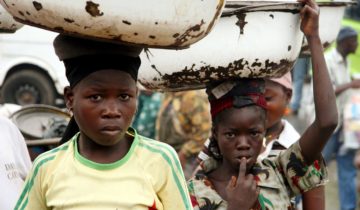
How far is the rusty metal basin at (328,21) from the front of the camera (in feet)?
13.3

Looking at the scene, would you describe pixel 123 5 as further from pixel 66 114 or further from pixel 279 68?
pixel 66 114

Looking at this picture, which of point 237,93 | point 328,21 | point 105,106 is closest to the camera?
point 105,106

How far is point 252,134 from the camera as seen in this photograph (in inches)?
151

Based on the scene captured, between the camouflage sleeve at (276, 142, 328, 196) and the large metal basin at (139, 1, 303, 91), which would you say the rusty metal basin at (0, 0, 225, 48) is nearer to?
the large metal basin at (139, 1, 303, 91)

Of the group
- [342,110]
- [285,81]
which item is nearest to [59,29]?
[285,81]

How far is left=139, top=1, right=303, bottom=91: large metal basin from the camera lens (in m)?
3.64

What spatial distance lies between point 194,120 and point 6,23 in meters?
4.12

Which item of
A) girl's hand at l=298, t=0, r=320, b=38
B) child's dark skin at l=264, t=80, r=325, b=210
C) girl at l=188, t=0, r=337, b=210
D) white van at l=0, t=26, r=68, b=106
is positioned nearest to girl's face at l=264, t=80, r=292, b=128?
child's dark skin at l=264, t=80, r=325, b=210

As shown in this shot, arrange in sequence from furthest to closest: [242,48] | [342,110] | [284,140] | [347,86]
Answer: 1. [342,110]
2. [347,86]
3. [284,140]
4. [242,48]

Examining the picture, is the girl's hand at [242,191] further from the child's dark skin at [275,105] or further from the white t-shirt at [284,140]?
the child's dark skin at [275,105]

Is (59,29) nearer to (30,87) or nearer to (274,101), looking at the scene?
(274,101)

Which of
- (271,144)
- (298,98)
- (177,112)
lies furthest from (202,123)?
(298,98)

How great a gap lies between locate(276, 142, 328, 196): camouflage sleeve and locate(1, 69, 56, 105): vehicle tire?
10.5 m

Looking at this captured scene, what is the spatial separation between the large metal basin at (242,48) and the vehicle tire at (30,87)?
10554 millimetres
